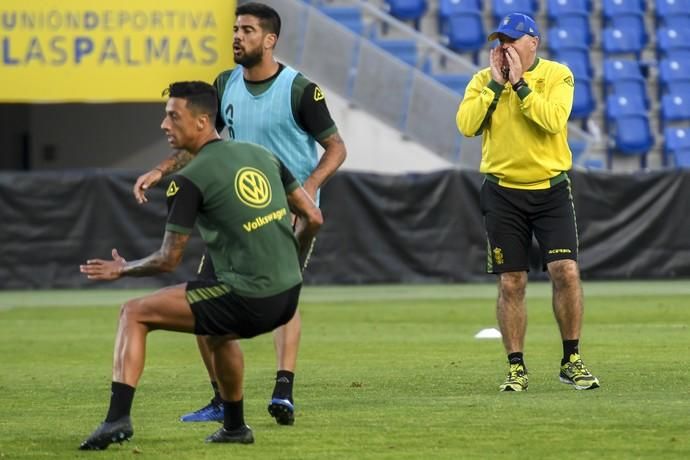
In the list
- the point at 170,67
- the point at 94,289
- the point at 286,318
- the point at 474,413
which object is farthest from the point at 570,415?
the point at 170,67

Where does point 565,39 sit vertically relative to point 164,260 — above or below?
below

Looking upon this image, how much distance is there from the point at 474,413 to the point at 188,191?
87.4 inches

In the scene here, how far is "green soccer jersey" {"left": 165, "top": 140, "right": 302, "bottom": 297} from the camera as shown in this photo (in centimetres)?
705

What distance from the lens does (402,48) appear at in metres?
25.0

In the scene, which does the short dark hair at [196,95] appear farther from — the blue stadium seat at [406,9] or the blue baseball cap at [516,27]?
the blue stadium seat at [406,9]

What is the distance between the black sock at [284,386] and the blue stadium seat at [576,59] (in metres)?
19.0

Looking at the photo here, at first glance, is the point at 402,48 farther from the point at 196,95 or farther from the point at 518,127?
the point at 196,95

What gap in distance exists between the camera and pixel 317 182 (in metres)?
8.53

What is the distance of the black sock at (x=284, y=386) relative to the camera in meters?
Answer: 8.15

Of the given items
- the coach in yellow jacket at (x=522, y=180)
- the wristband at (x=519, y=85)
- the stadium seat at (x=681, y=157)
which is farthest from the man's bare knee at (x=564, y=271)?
the stadium seat at (x=681, y=157)

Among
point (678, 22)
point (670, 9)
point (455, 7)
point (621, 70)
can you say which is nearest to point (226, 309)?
point (455, 7)

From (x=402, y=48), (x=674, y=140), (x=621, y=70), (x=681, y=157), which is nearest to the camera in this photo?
(x=402, y=48)

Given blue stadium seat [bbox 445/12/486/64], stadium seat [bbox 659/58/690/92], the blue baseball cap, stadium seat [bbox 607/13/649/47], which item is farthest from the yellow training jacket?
stadium seat [bbox 607/13/649/47]

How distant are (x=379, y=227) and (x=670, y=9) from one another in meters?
8.86
